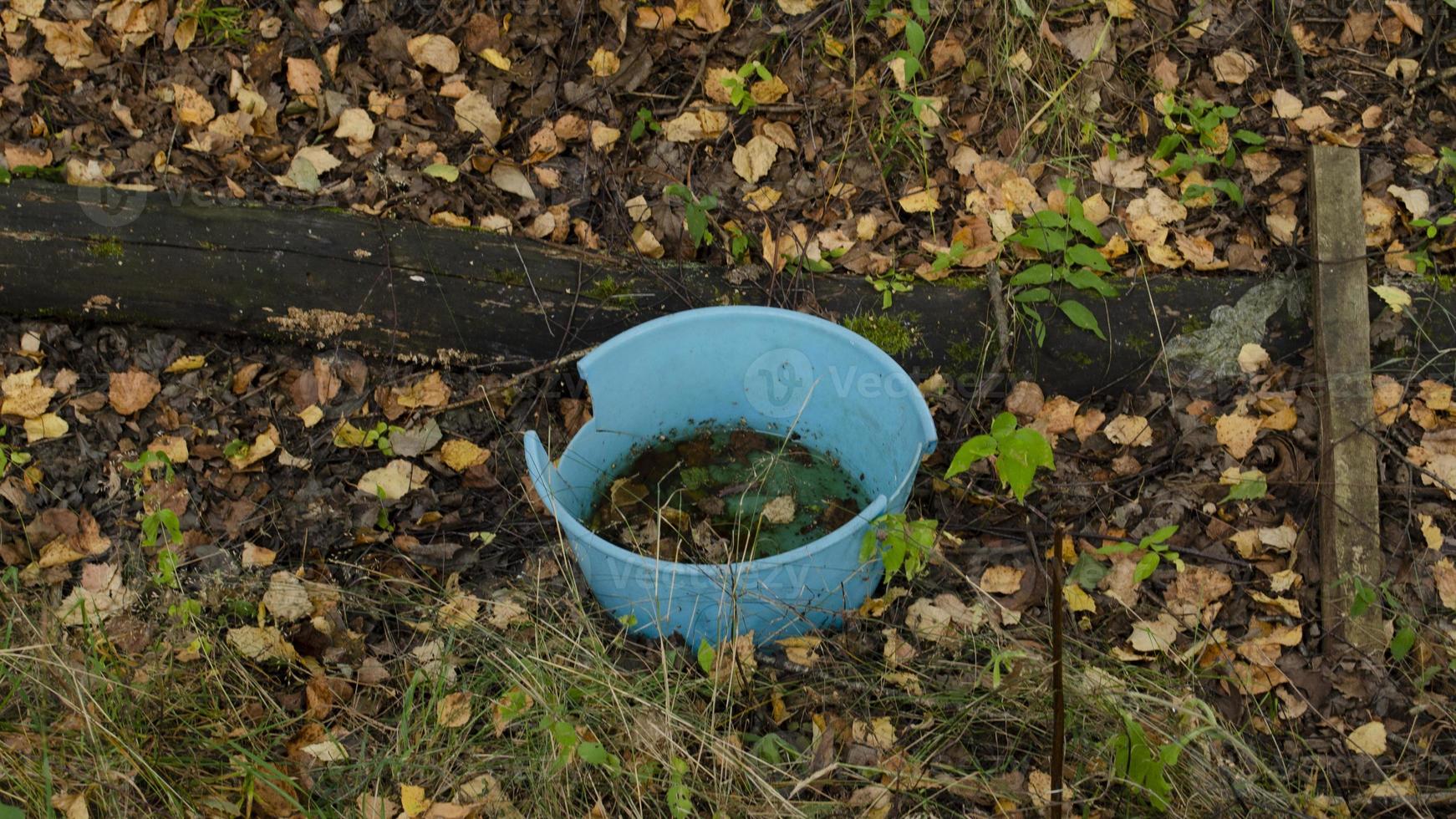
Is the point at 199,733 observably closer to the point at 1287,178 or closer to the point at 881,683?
the point at 881,683

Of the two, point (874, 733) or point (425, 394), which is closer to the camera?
point (874, 733)

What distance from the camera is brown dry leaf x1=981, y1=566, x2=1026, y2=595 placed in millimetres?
2346

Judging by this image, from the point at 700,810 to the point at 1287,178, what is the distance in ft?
6.97

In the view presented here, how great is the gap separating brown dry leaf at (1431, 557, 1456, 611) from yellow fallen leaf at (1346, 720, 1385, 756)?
354 mm

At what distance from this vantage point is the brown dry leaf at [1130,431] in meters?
2.53

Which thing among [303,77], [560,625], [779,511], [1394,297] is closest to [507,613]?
[560,625]

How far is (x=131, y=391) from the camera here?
2.57 meters

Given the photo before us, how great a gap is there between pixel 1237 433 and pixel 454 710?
1.79 m

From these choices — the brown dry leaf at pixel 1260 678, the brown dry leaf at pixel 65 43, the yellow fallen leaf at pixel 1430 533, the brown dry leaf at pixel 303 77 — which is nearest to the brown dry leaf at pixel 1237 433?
the yellow fallen leaf at pixel 1430 533

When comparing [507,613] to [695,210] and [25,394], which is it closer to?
[695,210]

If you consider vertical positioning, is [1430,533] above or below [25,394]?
above

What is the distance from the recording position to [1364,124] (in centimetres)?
292

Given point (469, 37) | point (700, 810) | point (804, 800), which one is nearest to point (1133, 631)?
point (804, 800)

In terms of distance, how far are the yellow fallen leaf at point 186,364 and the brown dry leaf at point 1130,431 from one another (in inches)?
84.0
